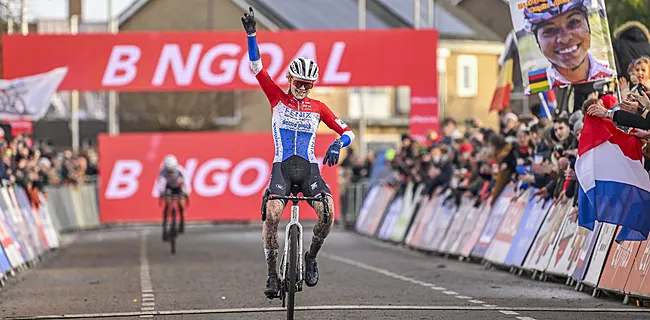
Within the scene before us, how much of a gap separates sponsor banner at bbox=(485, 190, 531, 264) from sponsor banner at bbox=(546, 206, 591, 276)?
2.45 m

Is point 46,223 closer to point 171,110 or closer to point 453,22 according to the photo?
point 171,110

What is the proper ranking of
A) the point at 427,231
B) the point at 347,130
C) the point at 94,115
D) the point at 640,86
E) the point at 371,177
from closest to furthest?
the point at 347,130 < the point at 640,86 < the point at 427,231 < the point at 371,177 < the point at 94,115

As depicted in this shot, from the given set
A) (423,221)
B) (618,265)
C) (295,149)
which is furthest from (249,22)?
(423,221)

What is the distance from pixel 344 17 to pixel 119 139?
99.1 feet

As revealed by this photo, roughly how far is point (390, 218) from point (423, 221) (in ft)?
13.2

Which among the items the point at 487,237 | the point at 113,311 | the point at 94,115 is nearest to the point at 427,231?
the point at 487,237

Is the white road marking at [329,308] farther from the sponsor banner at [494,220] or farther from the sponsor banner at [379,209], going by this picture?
the sponsor banner at [379,209]

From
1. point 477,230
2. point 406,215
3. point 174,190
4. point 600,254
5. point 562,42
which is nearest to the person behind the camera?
point 600,254

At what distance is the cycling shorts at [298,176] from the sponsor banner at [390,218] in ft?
57.9

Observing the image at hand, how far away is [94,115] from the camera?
7788cm

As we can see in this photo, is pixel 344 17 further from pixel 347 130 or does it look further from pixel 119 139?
pixel 347 130

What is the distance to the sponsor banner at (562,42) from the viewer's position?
18594mm

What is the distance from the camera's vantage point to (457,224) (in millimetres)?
25016

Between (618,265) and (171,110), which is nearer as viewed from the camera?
(618,265)
